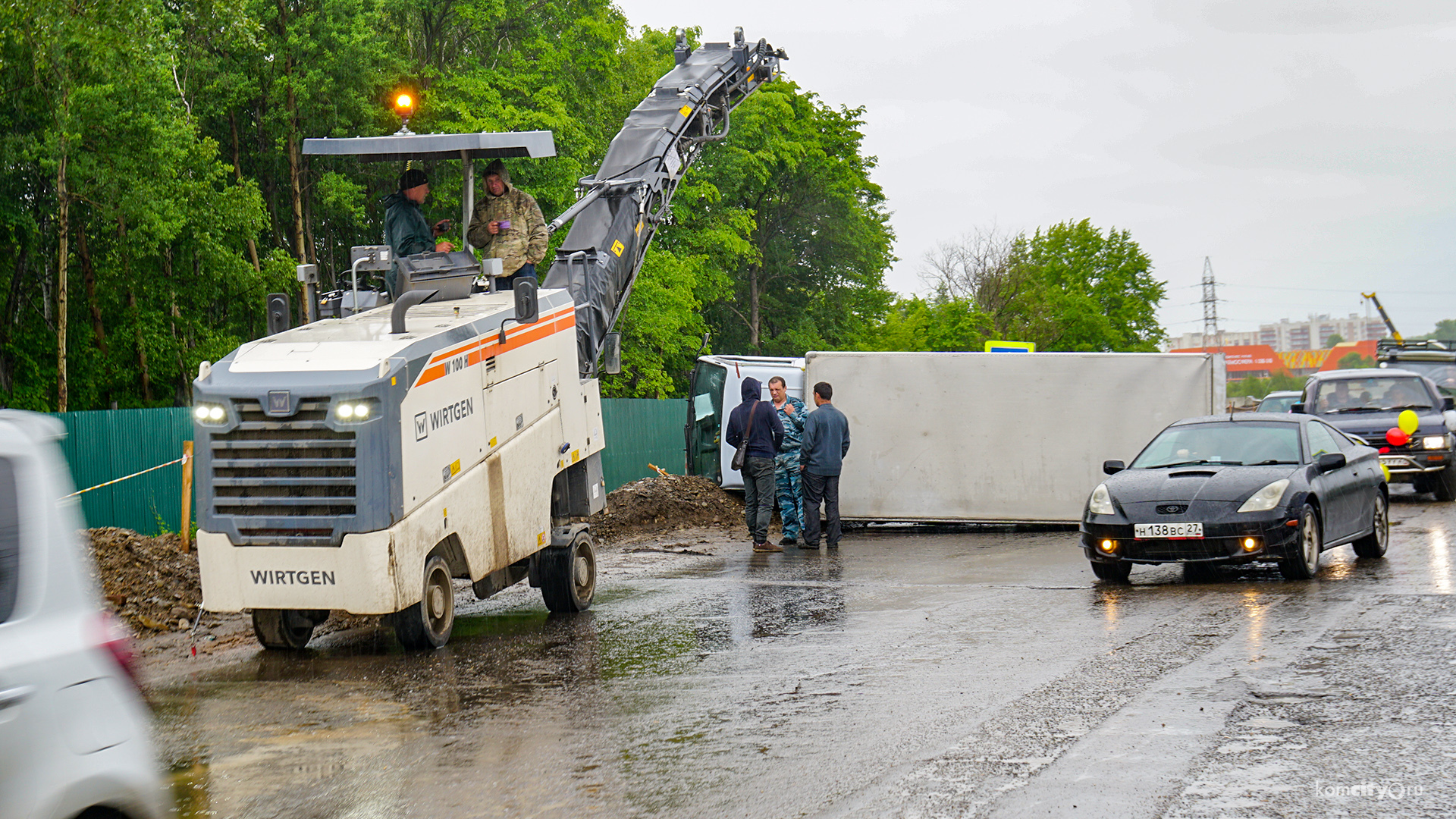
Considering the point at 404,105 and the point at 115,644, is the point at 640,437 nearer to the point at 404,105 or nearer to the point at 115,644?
the point at 404,105

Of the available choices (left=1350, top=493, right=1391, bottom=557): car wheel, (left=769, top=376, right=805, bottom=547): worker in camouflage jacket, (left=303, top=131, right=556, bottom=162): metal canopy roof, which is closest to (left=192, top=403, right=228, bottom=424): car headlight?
(left=303, top=131, right=556, bottom=162): metal canopy roof

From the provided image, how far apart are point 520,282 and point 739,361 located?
36.1 ft

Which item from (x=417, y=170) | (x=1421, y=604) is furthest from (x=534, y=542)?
(x=1421, y=604)

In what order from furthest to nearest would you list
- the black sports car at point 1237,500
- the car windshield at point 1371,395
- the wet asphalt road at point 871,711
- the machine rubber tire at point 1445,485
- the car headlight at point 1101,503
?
the car windshield at point 1371,395 < the machine rubber tire at point 1445,485 < the car headlight at point 1101,503 < the black sports car at point 1237,500 < the wet asphalt road at point 871,711

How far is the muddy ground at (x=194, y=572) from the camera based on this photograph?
9.82 metres

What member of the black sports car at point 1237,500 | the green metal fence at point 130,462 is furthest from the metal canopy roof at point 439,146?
the green metal fence at point 130,462

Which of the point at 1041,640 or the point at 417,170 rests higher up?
the point at 417,170

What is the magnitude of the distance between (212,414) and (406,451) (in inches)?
48.8

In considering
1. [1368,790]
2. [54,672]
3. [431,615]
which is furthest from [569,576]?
[54,672]

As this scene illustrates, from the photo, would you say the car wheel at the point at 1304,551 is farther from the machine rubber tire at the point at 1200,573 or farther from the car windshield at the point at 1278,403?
the car windshield at the point at 1278,403

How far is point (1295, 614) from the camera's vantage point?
9.13 meters

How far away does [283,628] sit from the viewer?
9211 millimetres

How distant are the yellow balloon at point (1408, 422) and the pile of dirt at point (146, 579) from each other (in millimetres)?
16309

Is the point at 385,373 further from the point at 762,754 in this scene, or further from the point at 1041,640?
the point at 1041,640
